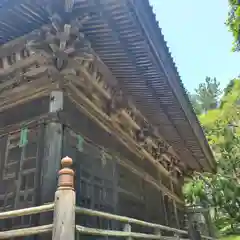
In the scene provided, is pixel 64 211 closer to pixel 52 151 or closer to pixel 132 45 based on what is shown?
pixel 52 151

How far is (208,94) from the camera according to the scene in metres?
35.2

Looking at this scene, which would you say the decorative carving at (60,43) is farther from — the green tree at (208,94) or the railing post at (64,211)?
→ the green tree at (208,94)

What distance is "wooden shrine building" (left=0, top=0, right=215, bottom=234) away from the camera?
3.54 m

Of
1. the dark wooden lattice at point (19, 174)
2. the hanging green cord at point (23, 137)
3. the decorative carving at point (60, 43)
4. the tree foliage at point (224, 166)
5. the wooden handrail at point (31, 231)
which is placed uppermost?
the tree foliage at point (224, 166)

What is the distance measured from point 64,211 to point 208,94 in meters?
34.8

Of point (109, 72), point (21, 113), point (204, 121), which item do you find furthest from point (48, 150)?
point (204, 121)

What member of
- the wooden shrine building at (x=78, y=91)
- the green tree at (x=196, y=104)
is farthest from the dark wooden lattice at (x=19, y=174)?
the green tree at (x=196, y=104)

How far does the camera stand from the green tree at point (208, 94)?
34.6m

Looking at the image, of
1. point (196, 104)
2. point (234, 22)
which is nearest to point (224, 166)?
point (234, 22)

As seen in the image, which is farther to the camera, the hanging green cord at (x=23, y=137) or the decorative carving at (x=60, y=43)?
the hanging green cord at (x=23, y=137)

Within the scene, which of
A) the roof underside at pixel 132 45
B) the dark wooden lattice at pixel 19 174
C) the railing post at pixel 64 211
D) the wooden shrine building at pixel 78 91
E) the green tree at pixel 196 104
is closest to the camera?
the railing post at pixel 64 211

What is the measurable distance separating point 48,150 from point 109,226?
1.77m

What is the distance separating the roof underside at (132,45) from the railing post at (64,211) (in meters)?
1.96

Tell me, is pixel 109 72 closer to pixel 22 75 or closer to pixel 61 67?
pixel 61 67
